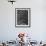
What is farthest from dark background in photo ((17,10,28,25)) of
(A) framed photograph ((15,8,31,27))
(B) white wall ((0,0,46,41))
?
(B) white wall ((0,0,46,41))

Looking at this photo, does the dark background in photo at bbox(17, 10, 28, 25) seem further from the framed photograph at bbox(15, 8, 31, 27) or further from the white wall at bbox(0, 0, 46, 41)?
the white wall at bbox(0, 0, 46, 41)

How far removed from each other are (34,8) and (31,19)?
440 millimetres

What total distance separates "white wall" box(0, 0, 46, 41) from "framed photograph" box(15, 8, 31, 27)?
0.12 metres

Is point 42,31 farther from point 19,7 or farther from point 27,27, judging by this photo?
point 19,7

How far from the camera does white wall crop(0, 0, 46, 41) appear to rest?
5.46m

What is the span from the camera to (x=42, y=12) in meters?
5.51

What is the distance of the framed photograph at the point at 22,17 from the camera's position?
549cm

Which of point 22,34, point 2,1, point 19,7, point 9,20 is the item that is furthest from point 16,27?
point 22,34

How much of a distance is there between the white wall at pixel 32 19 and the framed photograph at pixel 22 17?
0.38 ft

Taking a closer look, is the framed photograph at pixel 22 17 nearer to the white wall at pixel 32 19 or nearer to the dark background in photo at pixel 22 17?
the dark background in photo at pixel 22 17

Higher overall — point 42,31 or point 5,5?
point 5,5

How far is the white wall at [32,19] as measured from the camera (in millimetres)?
5458

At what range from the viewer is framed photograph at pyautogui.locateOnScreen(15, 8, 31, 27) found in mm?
5492

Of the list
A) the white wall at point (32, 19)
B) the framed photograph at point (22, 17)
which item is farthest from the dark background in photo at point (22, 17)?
the white wall at point (32, 19)
